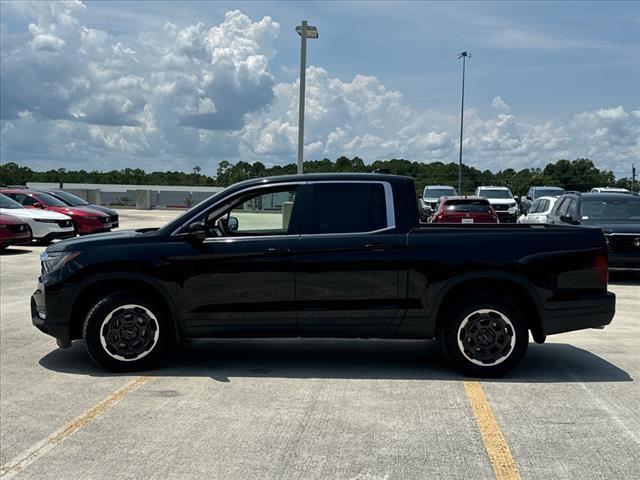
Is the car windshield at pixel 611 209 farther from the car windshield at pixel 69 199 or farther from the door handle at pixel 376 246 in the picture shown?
the car windshield at pixel 69 199

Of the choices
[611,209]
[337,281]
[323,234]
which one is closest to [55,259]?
[323,234]

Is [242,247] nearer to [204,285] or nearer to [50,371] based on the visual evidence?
[204,285]

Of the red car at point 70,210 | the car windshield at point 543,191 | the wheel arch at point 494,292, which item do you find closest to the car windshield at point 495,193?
the car windshield at point 543,191

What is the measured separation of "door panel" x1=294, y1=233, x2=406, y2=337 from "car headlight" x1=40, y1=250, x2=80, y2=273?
214 cm

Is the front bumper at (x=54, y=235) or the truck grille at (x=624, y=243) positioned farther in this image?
the front bumper at (x=54, y=235)

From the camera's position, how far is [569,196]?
15.4m

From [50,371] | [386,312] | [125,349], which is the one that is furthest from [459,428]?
[50,371]

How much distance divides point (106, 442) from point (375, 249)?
2.80 meters

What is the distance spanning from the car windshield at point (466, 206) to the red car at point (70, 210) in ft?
35.3

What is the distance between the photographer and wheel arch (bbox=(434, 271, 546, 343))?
252 inches

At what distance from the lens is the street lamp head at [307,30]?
2016 cm

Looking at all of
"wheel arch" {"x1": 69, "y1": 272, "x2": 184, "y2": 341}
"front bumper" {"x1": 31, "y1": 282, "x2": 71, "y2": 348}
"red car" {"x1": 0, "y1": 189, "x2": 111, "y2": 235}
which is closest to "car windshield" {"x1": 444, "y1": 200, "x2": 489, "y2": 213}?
"red car" {"x1": 0, "y1": 189, "x2": 111, "y2": 235}

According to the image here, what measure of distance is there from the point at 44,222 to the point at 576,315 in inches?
707

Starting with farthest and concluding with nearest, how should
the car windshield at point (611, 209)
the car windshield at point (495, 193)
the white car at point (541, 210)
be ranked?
the car windshield at point (495, 193)
the white car at point (541, 210)
the car windshield at point (611, 209)
